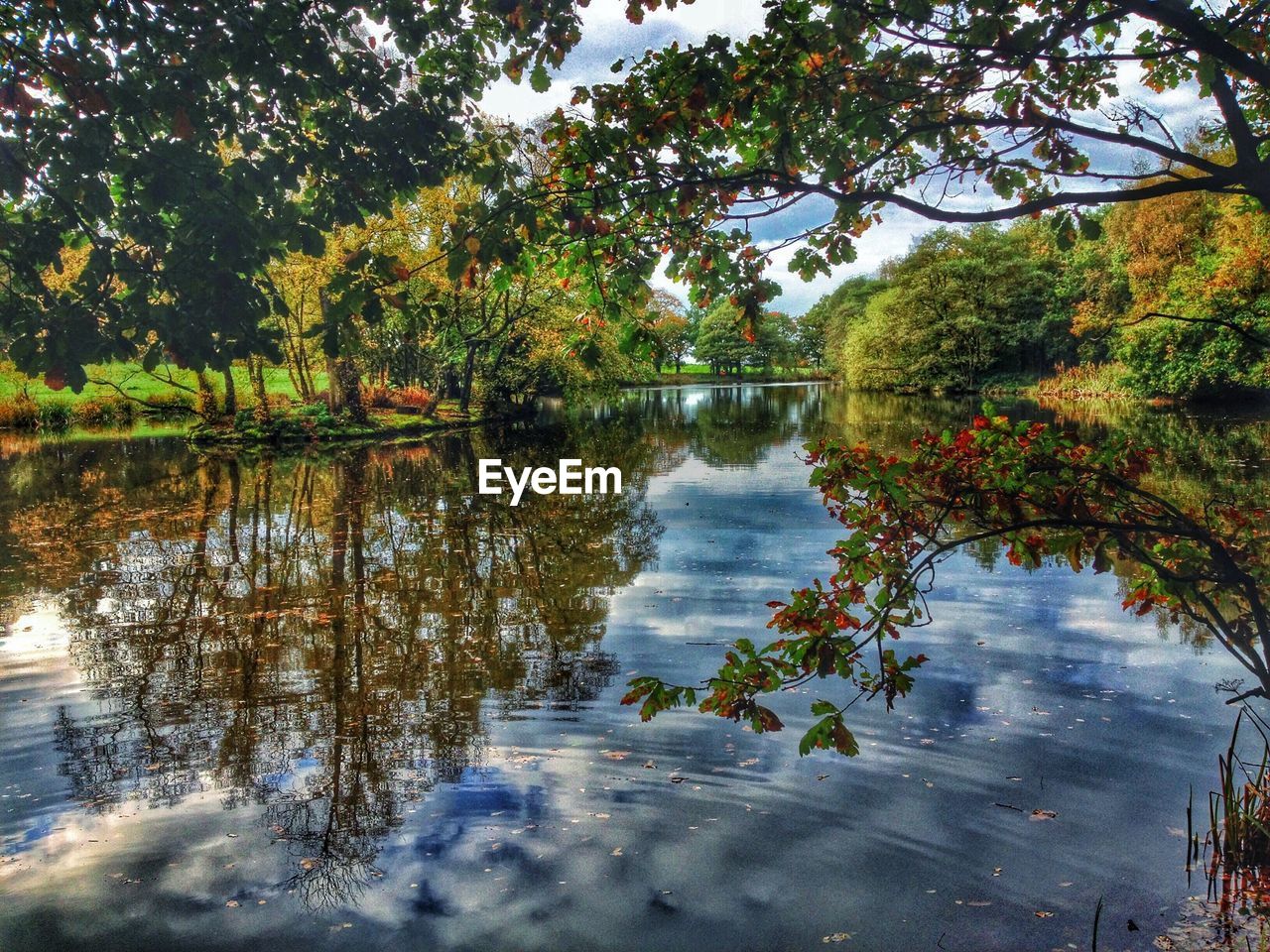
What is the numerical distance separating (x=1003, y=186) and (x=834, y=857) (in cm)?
400

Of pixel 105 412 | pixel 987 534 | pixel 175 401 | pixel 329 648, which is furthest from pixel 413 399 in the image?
pixel 987 534

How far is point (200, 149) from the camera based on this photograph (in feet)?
16.2

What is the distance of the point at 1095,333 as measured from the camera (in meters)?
50.5

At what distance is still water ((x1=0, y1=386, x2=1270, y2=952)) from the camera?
4188mm

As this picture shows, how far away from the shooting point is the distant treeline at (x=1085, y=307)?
106 ft

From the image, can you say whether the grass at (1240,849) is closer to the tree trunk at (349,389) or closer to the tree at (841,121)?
the tree at (841,121)

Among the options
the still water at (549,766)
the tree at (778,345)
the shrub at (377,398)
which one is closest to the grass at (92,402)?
the shrub at (377,398)

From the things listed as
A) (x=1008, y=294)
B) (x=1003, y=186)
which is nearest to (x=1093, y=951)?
(x=1003, y=186)

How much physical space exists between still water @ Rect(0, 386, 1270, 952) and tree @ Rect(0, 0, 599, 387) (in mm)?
2637

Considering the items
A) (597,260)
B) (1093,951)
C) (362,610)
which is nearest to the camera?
(1093,951)

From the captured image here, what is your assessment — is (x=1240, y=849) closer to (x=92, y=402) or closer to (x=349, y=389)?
(x=349, y=389)

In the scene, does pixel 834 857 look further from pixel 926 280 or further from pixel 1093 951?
pixel 926 280

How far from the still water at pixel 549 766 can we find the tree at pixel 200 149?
2.64 metres

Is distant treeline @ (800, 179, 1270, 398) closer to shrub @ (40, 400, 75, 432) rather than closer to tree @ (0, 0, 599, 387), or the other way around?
tree @ (0, 0, 599, 387)
